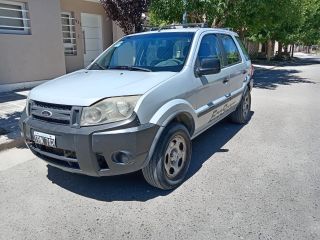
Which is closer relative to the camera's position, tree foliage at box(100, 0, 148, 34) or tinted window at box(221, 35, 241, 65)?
tinted window at box(221, 35, 241, 65)

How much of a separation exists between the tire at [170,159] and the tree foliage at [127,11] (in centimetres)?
714

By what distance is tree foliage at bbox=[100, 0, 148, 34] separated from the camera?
9469mm

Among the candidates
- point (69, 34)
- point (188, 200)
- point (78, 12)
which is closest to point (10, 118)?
point (188, 200)

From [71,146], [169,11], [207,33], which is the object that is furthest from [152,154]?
[169,11]

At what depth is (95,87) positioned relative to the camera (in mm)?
3064

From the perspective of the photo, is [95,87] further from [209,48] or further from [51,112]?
[209,48]

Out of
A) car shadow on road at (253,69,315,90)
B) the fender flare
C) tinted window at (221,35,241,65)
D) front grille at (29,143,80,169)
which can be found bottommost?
car shadow on road at (253,69,315,90)

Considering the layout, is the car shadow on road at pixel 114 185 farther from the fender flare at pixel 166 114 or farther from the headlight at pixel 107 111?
the headlight at pixel 107 111

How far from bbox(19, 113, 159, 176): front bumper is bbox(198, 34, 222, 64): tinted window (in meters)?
1.55

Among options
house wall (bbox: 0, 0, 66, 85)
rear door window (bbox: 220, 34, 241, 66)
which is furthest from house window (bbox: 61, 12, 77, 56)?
rear door window (bbox: 220, 34, 241, 66)

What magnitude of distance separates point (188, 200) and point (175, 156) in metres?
0.54

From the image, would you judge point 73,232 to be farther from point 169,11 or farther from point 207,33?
point 169,11

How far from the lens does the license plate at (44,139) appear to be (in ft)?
9.81

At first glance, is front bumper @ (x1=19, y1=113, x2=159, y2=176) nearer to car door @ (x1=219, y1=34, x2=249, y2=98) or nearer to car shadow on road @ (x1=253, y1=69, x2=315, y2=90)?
car door @ (x1=219, y1=34, x2=249, y2=98)
